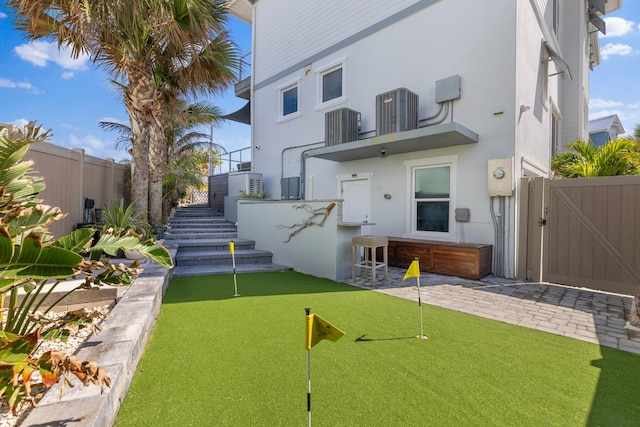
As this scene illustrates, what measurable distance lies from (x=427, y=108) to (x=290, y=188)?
510cm

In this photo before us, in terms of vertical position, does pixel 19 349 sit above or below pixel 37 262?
below

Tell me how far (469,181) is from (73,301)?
719 centimetres

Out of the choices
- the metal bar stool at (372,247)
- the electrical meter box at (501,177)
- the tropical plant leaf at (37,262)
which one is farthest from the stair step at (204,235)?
the tropical plant leaf at (37,262)

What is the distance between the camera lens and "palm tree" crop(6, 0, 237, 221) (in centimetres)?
591

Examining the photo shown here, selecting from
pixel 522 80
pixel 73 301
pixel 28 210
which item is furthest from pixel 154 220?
pixel 522 80

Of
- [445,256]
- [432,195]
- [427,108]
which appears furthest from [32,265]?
[427,108]

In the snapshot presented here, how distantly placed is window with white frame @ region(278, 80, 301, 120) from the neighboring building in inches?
673

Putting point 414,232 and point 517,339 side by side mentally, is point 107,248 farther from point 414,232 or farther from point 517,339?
point 414,232

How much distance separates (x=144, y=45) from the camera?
6746 millimetres

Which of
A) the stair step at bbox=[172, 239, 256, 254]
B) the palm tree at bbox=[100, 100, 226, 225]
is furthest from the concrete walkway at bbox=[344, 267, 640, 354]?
the palm tree at bbox=[100, 100, 226, 225]

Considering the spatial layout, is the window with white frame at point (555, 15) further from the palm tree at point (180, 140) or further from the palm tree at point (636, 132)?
the palm tree at point (180, 140)

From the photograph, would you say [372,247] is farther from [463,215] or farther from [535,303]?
[535,303]

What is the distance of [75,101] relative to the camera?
12367 mm

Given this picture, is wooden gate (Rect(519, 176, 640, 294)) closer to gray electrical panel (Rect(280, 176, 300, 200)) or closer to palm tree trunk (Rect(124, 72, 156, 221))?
gray electrical panel (Rect(280, 176, 300, 200))
